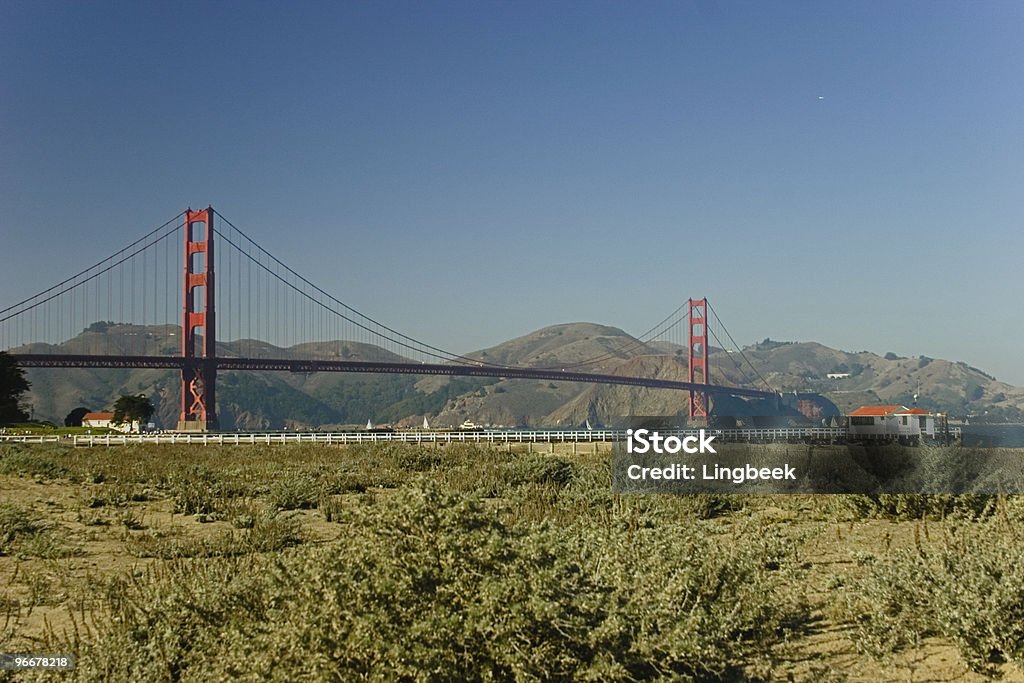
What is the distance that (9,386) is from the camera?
66562 mm

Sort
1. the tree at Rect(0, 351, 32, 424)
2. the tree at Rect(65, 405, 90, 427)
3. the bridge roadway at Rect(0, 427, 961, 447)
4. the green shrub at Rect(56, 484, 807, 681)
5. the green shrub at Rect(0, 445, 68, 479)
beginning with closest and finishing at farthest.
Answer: the green shrub at Rect(56, 484, 807, 681), the green shrub at Rect(0, 445, 68, 479), the bridge roadway at Rect(0, 427, 961, 447), the tree at Rect(0, 351, 32, 424), the tree at Rect(65, 405, 90, 427)

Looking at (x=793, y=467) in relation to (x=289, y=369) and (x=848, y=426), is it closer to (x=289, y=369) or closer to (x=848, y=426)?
(x=848, y=426)

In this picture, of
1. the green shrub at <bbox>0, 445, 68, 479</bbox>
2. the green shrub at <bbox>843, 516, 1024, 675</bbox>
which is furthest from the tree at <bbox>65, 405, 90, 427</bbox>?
the green shrub at <bbox>843, 516, 1024, 675</bbox>

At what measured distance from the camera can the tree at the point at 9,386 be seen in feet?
216

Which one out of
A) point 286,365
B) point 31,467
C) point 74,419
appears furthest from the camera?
point 74,419

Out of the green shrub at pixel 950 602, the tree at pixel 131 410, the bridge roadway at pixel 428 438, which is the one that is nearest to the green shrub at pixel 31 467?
the bridge roadway at pixel 428 438

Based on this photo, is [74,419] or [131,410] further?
[74,419]

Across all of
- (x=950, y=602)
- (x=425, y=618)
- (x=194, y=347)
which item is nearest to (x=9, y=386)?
(x=194, y=347)

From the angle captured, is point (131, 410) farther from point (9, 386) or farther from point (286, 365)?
point (286, 365)

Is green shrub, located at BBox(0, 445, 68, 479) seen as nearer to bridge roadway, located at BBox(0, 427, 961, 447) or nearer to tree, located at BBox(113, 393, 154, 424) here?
bridge roadway, located at BBox(0, 427, 961, 447)

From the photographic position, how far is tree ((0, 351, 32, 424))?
65.9 m

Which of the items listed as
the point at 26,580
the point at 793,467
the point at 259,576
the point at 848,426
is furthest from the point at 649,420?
the point at 259,576

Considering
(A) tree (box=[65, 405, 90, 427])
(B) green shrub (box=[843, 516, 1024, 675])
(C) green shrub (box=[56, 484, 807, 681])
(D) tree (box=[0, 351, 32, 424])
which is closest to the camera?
(C) green shrub (box=[56, 484, 807, 681])

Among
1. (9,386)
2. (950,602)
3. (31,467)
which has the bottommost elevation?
(950,602)
